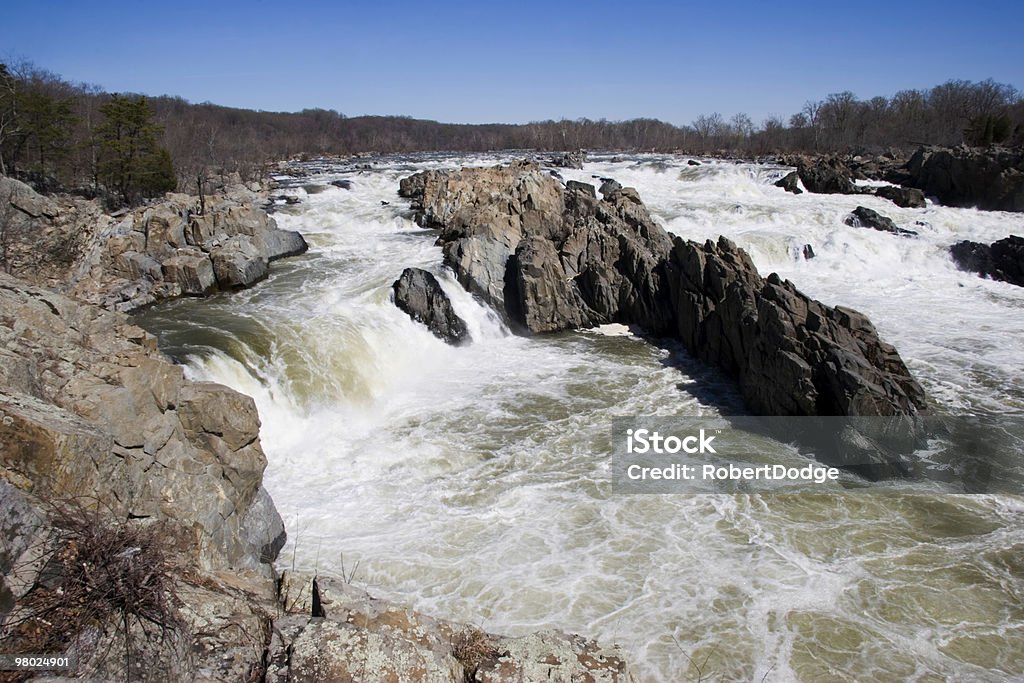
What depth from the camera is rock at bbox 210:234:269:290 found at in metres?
21.1

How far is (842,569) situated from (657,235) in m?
17.0

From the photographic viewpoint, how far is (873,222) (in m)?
32.9

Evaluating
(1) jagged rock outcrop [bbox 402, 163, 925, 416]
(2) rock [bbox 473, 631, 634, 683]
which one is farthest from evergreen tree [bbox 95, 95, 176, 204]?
(2) rock [bbox 473, 631, 634, 683]

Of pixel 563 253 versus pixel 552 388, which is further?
pixel 563 253

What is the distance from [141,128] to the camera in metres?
28.2

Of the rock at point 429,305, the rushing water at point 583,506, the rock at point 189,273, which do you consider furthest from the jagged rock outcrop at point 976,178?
the rock at point 189,273

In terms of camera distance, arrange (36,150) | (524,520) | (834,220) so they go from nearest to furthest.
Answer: (524,520) → (36,150) → (834,220)

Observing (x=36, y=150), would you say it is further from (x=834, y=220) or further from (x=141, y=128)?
(x=834, y=220)

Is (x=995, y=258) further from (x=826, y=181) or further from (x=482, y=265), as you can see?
(x=482, y=265)

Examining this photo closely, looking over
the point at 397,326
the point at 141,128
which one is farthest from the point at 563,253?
the point at 141,128

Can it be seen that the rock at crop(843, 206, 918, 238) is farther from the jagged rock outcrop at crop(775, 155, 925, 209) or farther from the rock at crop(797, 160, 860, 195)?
the rock at crop(797, 160, 860, 195)

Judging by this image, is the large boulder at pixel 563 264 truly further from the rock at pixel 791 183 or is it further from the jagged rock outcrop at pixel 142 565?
the rock at pixel 791 183

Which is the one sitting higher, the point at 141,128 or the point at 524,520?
the point at 141,128

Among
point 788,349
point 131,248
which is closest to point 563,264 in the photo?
point 788,349
